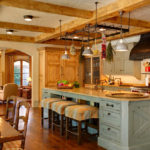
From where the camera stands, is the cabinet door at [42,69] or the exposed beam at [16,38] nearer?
the exposed beam at [16,38]

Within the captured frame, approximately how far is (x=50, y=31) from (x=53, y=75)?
2178 mm

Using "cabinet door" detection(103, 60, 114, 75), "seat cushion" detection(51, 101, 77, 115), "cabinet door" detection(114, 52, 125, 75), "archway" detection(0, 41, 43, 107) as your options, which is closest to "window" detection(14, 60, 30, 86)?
"archway" detection(0, 41, 43, 107)

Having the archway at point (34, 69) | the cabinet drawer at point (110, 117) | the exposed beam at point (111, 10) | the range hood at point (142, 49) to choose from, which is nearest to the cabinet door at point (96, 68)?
the range hood at point (142, 49)

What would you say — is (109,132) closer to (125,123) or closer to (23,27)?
(125,123)

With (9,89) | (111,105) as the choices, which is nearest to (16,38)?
(9,89)

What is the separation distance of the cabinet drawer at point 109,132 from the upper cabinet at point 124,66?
3.79m

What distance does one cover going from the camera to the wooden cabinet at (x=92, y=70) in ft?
30.5

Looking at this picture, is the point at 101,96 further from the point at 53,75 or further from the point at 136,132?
the point at 53,75

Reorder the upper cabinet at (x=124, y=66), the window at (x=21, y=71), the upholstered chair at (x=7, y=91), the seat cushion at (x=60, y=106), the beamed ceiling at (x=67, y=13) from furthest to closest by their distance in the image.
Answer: the window at (x=21, y=71) → the upholstered chair at (x=7, y=91) → the upper cabinet at (x=124, y=66) → the seat cushion at (x=60, y=106) → the beamed ceiling at (x=67, y=13)

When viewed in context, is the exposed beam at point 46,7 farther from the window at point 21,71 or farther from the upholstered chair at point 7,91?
the window at point 21,71

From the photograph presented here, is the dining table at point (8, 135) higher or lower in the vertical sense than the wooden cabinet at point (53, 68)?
lower

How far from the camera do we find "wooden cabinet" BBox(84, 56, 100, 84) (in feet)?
30.5

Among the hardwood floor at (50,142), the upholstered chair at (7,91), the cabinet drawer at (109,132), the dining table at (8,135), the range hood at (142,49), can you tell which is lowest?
the hardwood floor at (50,142)

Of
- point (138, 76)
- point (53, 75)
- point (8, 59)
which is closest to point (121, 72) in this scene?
point (138, 76)
